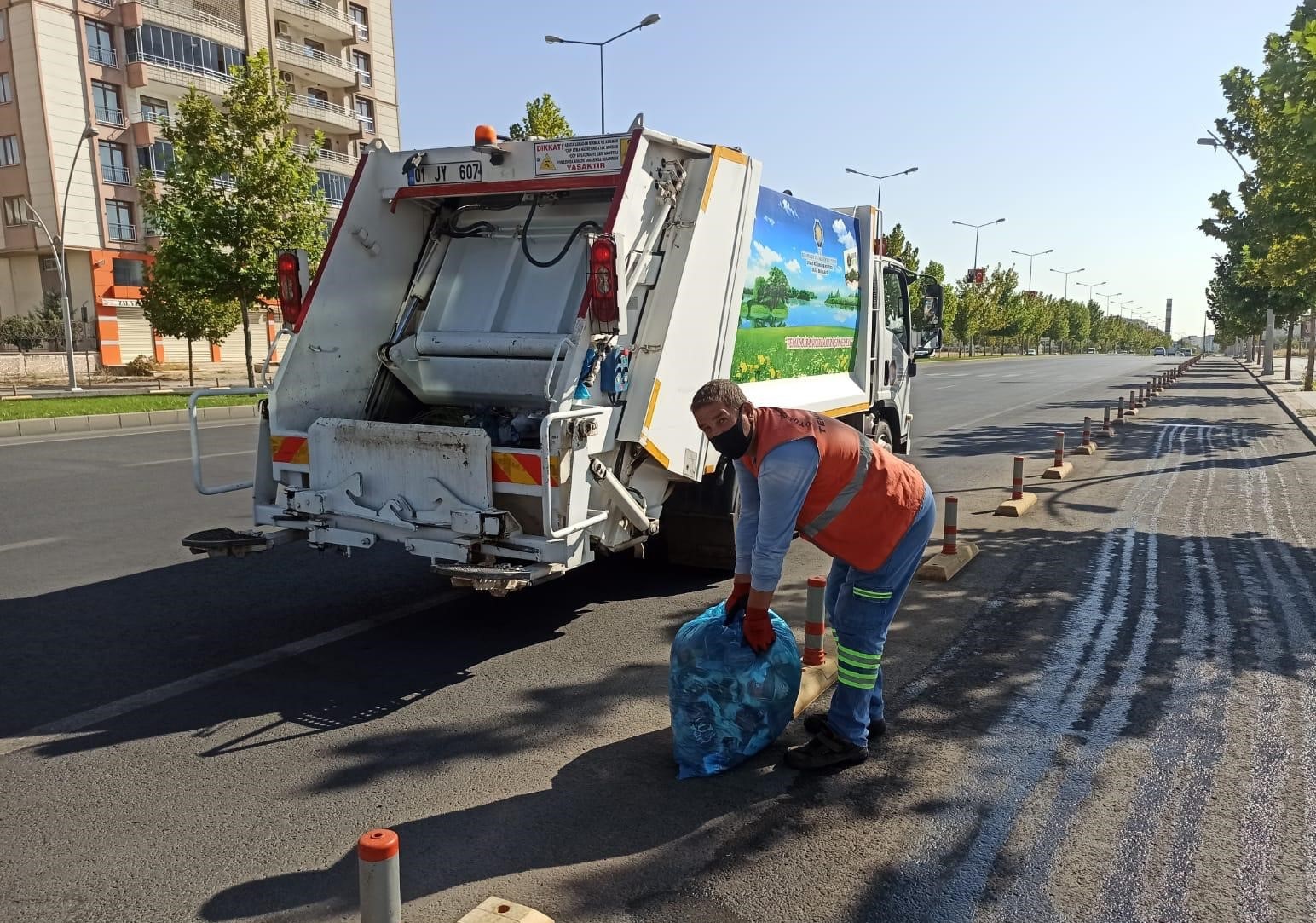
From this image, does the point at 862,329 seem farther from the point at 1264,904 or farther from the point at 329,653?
the point at 1264,904

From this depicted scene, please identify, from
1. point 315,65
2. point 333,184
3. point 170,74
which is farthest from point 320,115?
point 170,74

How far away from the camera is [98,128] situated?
3862 cm

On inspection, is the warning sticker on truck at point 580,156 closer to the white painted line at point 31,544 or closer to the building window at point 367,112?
the white painted line at point 31,544

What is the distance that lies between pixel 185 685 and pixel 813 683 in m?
3.14

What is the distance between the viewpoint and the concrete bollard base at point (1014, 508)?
8.96 metres

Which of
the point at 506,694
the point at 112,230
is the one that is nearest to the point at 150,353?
the point at 112,230

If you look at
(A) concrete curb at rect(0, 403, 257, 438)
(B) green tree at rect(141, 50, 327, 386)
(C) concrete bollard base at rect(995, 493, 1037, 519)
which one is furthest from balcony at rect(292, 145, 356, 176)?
(C) concrete bollard base at rect(995, 493, 1037, 519)

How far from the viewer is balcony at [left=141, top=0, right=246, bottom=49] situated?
39.4m

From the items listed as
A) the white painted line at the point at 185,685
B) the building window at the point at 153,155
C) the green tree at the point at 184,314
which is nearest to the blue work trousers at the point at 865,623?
the white painted line at the point at 185,685

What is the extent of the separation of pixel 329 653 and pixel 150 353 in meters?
40.9

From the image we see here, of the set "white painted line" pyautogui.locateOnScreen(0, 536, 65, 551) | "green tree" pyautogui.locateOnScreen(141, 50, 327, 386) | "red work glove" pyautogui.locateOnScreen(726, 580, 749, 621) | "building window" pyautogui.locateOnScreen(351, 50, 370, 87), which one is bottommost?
"white painted line" pyautogui.locateOnScreen(0, 536, 65, 551)

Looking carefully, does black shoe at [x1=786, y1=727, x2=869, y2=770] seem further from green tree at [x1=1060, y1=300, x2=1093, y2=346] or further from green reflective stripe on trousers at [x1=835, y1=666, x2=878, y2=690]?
green tree at [x1=1060, y1=300, x2=1093, y2=346]

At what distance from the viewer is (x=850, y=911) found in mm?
2895

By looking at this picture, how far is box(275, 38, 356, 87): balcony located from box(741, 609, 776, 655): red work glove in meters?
49.5
